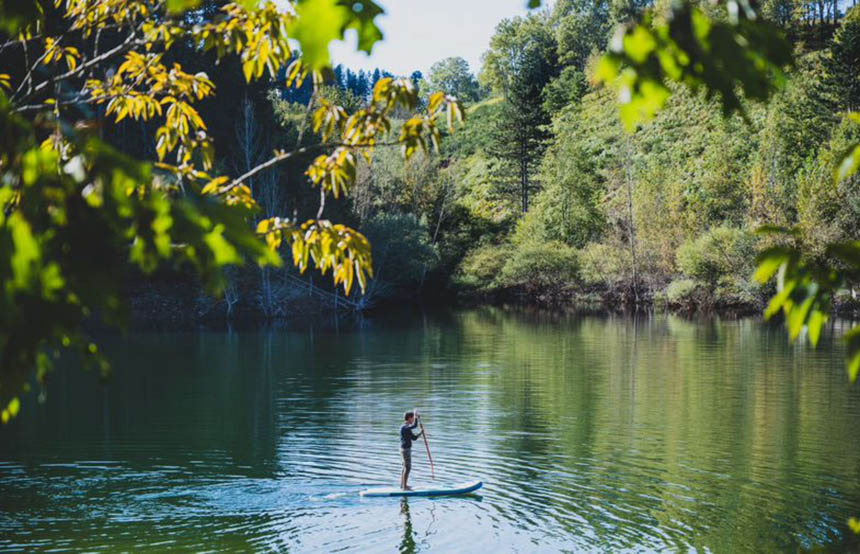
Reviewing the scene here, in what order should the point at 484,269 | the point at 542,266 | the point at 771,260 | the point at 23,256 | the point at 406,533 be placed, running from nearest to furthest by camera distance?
the point at 23,256 < the point at 771,260 < the point at 406,533 < the point at 542,266 < the point at 484,269

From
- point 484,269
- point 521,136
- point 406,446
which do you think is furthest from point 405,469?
point 521,136

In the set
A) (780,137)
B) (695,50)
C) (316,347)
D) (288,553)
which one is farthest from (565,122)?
(695,50)

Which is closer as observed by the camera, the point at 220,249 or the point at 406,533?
the point at 220,249

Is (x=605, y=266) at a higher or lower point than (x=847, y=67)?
lower

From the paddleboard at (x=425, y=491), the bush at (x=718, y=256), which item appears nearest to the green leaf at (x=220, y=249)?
the paddleboard at (x=425, y=491)

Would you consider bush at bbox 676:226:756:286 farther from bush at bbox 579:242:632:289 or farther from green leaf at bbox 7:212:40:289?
green leaf at bbox 7:212:40:289

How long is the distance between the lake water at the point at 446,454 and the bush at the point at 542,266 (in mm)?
36650

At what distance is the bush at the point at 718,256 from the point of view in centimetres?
5734

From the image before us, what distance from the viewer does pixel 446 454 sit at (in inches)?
717

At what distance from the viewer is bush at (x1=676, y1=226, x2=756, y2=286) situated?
188 feet

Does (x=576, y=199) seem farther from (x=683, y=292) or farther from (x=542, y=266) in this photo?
(x=683, y=292)

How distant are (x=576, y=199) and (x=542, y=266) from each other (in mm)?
9119

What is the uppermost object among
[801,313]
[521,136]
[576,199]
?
[521,136]

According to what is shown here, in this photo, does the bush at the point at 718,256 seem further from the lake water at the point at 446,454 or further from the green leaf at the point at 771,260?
the green leaf at the point at 771,260
